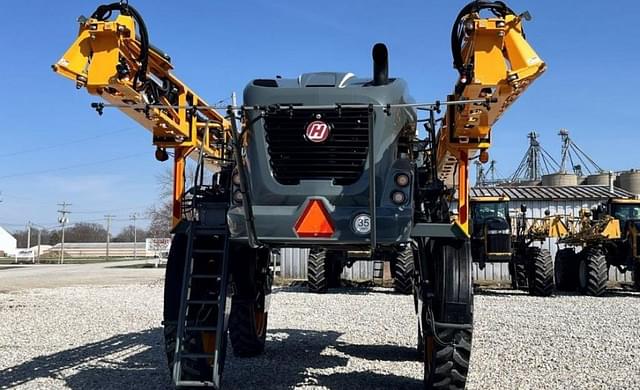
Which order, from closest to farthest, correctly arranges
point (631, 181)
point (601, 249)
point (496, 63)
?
point (496, 63), point (601, 249), point (631, 181)

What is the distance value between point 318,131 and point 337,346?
5.39 meters

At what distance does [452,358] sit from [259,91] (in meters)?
2.94

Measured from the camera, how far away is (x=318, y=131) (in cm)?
576

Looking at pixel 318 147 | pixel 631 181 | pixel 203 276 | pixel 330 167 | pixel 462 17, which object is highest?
pixel 631 181

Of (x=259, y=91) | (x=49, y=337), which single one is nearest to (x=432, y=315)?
(x=259, y=91)

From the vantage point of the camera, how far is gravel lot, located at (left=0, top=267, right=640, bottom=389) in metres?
7.71

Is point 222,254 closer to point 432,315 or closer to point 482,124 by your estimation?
point 432,315

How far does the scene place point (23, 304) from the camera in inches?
705

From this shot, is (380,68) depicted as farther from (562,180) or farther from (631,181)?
(562,180)

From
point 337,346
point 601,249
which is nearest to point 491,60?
point 337,346

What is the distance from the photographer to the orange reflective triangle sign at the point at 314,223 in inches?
219

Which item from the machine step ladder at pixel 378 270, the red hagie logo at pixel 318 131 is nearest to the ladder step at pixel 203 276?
the red hagie logo at pixel 318 131

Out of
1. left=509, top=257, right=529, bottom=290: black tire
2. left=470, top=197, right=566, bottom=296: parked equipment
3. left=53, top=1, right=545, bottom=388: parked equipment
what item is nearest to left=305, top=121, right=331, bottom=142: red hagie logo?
left=53, top=1, right=545, bottom=388: parked equipment

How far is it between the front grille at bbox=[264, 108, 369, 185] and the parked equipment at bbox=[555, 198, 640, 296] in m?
16.4
